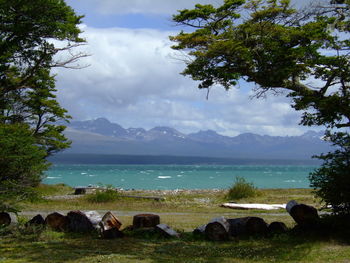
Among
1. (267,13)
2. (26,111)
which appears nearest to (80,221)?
(267,13)

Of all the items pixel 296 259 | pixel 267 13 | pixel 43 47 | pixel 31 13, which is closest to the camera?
pixel 296 259

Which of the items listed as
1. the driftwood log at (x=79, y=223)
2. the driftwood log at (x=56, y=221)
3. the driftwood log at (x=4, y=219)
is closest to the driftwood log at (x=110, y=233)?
the driftwood log at (x=79, y=223)

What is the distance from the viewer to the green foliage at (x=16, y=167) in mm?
17141

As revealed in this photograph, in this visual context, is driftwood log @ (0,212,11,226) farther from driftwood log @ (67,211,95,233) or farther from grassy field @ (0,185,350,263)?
driftwood log @ (67,211,95,233)

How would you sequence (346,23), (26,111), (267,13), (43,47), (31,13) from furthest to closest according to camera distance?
(26,111), (43,47), (31,13), (267,13), (346,23)

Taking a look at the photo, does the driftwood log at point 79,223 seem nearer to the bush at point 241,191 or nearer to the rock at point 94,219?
the rock at point 94,219

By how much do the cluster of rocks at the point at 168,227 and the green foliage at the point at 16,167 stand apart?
1768mm

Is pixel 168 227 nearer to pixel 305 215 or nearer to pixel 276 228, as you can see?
pixel 276 228

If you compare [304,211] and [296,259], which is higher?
[304,211]

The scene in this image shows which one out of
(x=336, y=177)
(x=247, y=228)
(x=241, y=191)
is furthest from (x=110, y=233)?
(x=241, y=191)

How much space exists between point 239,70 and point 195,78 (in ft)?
5.89

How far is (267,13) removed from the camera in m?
16.9

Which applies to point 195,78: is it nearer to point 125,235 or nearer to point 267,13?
point 267,13

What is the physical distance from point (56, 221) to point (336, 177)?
37.3 feet
